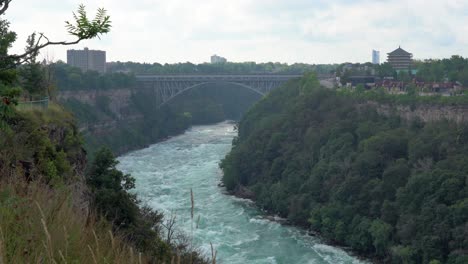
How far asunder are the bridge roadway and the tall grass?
75763 millimetres

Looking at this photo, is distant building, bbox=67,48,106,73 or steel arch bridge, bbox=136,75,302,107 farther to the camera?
distant building, bbox=67,48,106,73

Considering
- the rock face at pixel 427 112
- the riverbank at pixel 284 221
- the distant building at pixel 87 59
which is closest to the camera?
the riverbank at pixel 284 221

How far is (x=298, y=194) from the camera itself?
1538 inches

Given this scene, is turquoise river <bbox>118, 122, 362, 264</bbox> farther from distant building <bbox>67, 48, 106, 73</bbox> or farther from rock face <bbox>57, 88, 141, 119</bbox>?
distant building <bbox>67, 48, 106, 73</bbox>

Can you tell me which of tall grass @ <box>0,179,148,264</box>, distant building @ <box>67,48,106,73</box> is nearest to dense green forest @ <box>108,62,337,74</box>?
distant building @ <box>67,48,106,73</box>

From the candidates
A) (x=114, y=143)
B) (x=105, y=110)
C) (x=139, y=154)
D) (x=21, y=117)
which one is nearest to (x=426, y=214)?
(x=21, y=117)

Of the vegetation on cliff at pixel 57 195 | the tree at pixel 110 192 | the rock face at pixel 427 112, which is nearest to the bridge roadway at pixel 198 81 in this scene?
the rock face at pixel 427 112

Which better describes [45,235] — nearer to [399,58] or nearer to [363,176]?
[363,176]

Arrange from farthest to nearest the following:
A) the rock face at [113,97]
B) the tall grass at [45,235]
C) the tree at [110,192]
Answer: the rock face at [113,97], the tree at [110,192], the tall grass at [45,235]

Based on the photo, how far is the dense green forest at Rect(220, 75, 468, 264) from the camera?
1131 inches

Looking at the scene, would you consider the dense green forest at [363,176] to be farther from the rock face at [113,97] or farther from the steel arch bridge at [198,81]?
the steel arch bridge at [198,81]

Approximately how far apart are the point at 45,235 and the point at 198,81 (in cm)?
7915

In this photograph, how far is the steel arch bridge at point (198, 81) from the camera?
269 ft

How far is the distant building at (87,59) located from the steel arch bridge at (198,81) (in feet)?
105
